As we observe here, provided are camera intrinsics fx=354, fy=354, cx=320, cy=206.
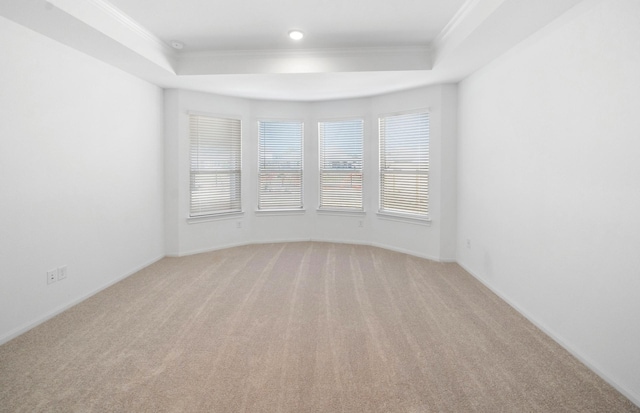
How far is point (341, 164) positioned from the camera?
617 centimetres

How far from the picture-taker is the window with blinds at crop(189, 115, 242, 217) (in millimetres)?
5426

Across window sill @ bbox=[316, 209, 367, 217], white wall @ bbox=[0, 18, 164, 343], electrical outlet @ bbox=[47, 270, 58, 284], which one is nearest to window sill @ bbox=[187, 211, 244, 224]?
white wall @ bbox=[0, 18, 164, 343]

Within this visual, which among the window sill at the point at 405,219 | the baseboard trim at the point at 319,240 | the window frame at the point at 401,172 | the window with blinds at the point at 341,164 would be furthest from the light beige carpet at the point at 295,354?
the window with blinds at the point at 341,164

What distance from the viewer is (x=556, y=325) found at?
2711 millimetres

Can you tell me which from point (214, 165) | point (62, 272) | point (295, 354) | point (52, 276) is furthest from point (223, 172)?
point (295, 354)

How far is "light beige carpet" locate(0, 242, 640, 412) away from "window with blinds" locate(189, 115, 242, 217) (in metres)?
1.79

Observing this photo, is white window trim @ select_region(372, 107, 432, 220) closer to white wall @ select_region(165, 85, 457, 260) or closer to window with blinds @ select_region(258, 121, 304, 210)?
white wall @ select_region(165, 85, 457, 260)

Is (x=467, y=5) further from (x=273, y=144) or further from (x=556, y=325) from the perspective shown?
(x=273, y=144)

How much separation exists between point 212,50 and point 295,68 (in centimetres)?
101

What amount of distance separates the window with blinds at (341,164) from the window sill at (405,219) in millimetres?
504

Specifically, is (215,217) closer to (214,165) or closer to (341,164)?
(214,165)

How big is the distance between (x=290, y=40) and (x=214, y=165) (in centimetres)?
247

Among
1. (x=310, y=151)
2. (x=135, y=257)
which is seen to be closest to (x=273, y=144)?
(x=310, y=151)

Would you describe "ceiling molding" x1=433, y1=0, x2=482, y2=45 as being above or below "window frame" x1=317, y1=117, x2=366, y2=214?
above
